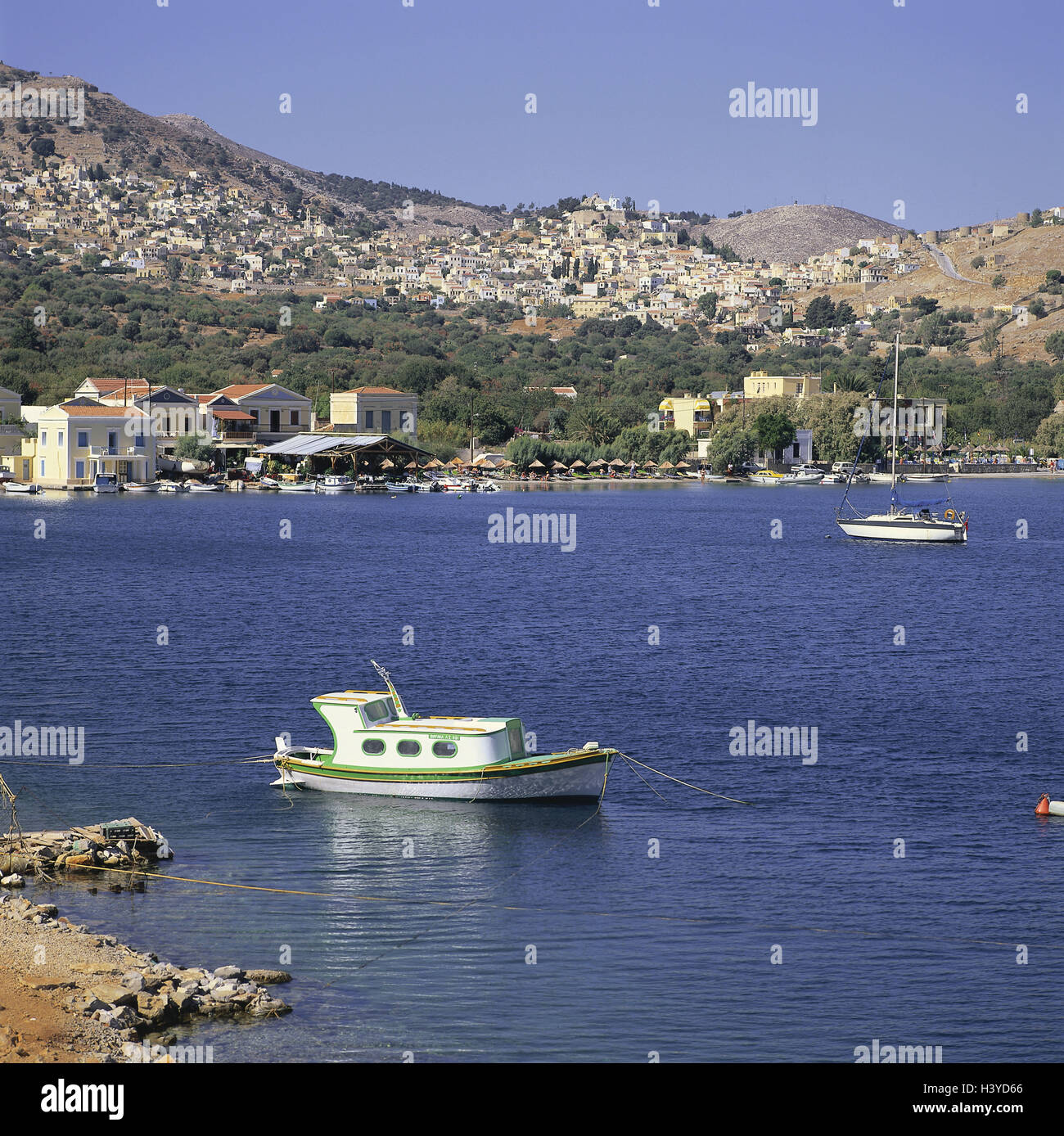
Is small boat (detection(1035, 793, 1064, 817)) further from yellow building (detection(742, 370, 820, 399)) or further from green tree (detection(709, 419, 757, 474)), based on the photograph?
yellow building (detection(742, 370, 820, 399))

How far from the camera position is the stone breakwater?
13375 millimetres

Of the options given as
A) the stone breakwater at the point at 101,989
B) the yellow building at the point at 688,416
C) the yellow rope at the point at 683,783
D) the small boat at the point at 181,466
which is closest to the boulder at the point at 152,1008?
the stone breakwater at the point at 101,989

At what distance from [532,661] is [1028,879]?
19.3 metres

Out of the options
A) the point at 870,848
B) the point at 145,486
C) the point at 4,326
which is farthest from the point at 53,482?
the point at 870,848

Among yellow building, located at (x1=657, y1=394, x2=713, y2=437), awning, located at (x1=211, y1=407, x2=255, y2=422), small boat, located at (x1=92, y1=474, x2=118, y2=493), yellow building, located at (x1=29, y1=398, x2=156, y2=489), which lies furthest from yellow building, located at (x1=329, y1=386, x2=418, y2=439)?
yellow building, located at (x1=657, y1=394, x2=713, y2=437)

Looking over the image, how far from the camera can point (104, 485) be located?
104m

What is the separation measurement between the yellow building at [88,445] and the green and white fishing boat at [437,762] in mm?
83343

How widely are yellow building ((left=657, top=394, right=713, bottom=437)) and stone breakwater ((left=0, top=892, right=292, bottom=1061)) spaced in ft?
437

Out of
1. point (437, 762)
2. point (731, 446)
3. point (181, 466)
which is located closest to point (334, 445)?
point (181, 466)

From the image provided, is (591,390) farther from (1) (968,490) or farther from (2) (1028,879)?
(2) (1028,879)

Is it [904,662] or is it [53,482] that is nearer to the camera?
[904,662]

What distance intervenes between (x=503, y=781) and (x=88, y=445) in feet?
288

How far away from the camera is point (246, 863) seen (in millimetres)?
20188

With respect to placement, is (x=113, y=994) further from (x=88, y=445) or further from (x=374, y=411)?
(x=374, y=411)
